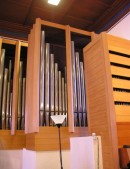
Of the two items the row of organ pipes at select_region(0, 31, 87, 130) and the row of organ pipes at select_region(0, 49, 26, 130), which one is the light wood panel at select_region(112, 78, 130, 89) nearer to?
the row of organ pipes at select_region(0, 31, 87, 130)

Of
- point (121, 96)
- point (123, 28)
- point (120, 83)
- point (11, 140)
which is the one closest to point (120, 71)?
point (120, 83)

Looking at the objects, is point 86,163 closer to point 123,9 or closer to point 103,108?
point 103,108

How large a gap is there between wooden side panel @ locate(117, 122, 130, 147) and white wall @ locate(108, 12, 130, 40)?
244 centimetres

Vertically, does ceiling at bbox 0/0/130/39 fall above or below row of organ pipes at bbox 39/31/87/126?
above

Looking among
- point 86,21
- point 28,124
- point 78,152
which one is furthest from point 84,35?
point 78,152

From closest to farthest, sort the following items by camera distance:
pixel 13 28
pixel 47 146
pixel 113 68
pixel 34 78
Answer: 1. pixel 113 68
2. pixel 47 146
3. pixel 34 78
4. pixel 13 28

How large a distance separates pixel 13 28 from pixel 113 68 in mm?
3424

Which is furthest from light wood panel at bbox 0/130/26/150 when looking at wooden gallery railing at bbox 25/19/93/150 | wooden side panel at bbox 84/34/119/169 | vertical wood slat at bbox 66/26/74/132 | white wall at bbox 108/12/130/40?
white wall at bbox 108/12/130/40

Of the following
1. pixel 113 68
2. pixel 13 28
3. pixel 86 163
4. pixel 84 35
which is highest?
pixel 13 28

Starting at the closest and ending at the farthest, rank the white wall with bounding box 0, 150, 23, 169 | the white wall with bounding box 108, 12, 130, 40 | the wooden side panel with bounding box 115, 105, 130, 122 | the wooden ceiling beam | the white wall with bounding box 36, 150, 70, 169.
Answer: the wooden side panel with bounding box 115, 105, 130, 122, the white wall with bounding box 36, 150, 70, 169, the white wall with bounding box 0, 150, 23, 169, the white wall with bounding box 108, 12, 130, 40, the wooden ceiling beam

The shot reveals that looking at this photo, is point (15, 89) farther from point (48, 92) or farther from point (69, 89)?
point (69, 89)

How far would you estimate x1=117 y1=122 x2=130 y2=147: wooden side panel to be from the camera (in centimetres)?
264

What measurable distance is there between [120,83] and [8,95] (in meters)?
2.61

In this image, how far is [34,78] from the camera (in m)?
3.65
